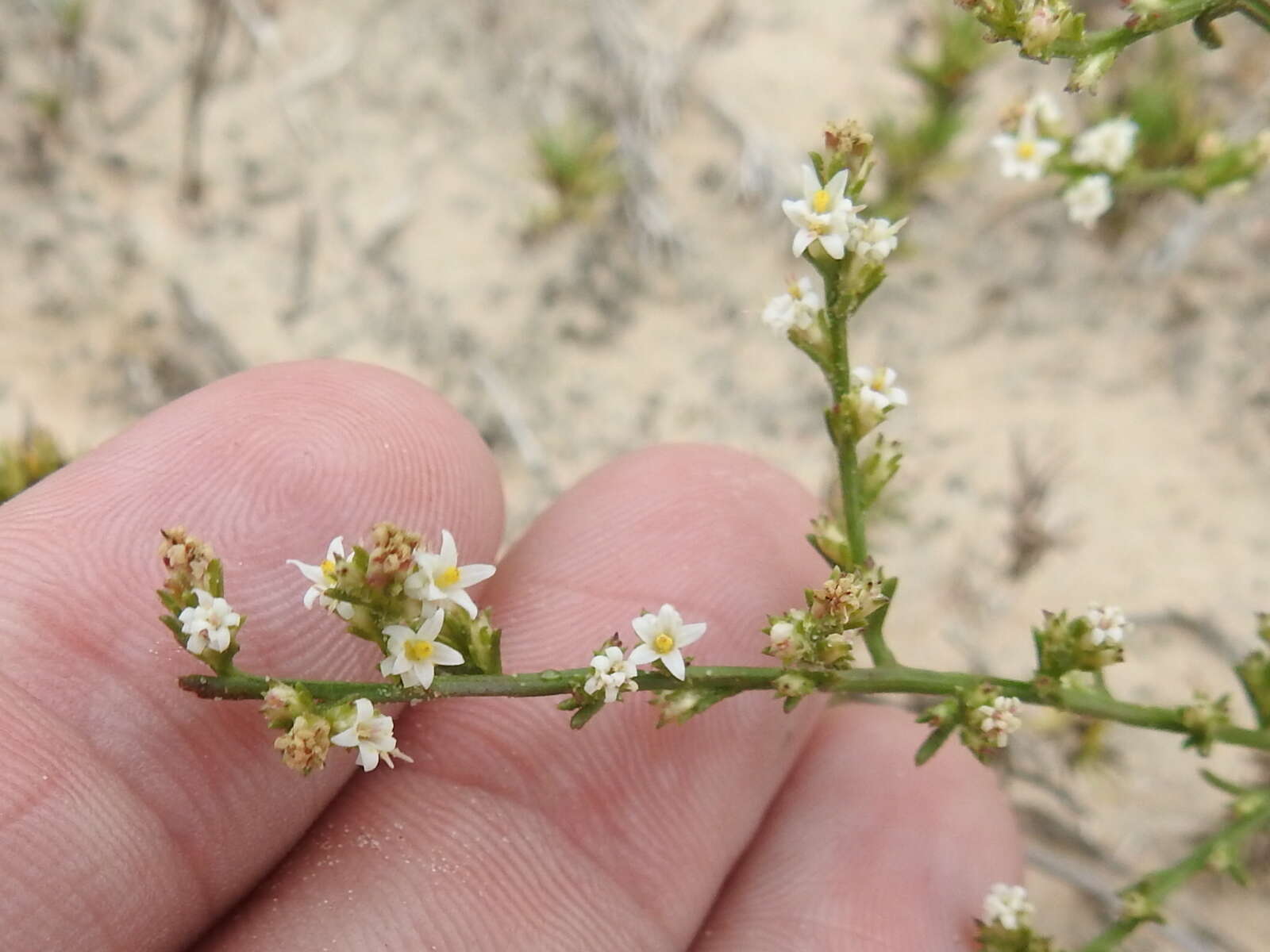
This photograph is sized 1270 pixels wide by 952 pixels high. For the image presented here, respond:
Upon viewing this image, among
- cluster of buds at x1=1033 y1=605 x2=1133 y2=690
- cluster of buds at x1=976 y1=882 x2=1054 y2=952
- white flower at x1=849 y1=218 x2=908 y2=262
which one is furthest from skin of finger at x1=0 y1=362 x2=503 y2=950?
cluster of buds at x1=976 y1=882 x2=1054 y2=952

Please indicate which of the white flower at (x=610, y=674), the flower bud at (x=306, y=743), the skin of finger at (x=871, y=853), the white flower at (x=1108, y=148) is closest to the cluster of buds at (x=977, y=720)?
the white flower at (x=610, y=674)

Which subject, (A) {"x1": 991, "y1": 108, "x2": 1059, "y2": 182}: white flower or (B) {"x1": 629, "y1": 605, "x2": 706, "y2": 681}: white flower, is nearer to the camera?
(B) {"x1": 629, "y1": 605, "x2": 706, "y2": 681}: white flower

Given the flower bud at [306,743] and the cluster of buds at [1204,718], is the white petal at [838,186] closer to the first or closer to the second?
the cluster of buds at [1204,718]

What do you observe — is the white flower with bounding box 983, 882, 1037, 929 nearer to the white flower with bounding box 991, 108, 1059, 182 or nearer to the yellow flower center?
the yellow flower center

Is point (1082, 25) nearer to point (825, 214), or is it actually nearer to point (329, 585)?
point (825, 214)

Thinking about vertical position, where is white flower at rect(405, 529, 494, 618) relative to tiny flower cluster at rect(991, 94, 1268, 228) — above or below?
below

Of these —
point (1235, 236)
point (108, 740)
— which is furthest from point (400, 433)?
point (1235, 236)
